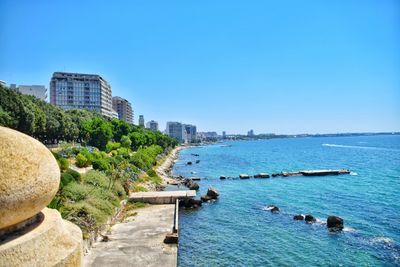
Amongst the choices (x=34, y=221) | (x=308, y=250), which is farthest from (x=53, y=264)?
(x=308, y=250)

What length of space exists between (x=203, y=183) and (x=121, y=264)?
46.0 metres

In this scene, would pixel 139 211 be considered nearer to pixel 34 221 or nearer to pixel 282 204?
pixel 282 204

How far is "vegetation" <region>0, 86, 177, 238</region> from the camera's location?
957 inches

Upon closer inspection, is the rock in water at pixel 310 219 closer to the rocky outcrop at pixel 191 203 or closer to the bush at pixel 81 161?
the rocky outcrop at pixel 191 203

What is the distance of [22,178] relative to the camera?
21.5ft

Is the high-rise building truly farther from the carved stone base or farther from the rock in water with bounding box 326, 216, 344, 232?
the carved stone base

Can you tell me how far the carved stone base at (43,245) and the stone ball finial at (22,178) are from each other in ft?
1.00

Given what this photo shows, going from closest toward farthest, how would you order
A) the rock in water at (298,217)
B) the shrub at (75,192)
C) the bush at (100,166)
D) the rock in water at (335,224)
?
the shrub at (75,192) < the rock in water at (335,224) < the rock in water at (298,217) < the bush at (100,166)

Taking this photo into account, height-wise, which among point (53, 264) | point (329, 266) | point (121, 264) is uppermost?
point (53, 264)

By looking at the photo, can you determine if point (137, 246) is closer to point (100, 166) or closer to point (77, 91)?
point (100, 166)

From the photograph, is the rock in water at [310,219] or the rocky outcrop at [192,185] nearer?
the rock in water at [310,219]

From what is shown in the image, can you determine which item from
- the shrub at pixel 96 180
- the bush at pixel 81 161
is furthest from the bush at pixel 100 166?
the shrub at pixel 96 180

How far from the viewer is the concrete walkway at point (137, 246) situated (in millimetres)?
19366

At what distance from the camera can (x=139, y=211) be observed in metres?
33.2
